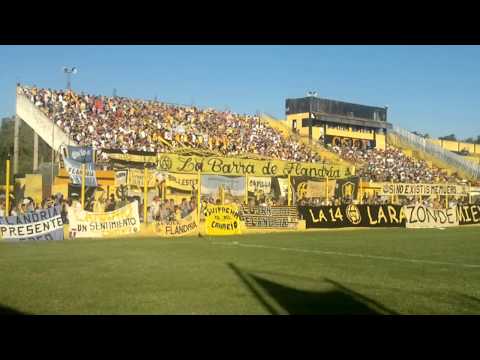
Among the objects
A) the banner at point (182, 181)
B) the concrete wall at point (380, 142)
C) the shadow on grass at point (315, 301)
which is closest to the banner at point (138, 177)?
Answer: the banner at point (182, 181)

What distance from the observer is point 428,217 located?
3278 cm

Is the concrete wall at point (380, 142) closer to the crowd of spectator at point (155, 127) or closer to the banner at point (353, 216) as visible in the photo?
the crowd of spectator at point (155, 127)

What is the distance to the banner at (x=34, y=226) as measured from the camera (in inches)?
800

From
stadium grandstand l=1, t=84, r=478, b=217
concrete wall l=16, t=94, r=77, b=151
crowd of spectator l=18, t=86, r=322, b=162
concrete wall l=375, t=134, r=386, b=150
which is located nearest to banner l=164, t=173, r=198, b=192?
stadium grandstand l=1, t=84, r=478, b=217

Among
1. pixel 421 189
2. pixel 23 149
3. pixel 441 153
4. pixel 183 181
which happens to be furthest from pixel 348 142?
pixel 183 181

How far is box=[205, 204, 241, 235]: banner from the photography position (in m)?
25.1

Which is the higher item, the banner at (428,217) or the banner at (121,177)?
the banner at (121,177)

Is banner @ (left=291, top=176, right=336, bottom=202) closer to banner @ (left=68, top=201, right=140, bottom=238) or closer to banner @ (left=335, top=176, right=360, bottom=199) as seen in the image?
banner @ (left=335, top=176, right=360, bottom=199)

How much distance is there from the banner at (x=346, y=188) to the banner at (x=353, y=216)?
1.52 meters

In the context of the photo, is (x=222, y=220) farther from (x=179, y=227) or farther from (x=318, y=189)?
(x=318, y=189)

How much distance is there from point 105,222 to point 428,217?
58.7ft

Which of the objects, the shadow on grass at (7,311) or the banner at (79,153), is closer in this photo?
the shadow on grass at (7,311)
